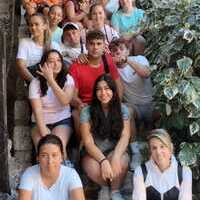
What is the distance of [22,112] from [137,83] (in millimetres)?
1230

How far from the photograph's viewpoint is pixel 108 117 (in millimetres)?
5453

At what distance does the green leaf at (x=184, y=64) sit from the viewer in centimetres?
545

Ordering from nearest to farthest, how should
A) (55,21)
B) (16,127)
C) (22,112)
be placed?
1. (16,127)
2. (22,112)
3. (55,21)

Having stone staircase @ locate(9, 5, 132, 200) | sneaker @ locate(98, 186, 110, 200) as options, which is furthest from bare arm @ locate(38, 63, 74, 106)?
sneaker @ locate(98, 186, 110, 200)

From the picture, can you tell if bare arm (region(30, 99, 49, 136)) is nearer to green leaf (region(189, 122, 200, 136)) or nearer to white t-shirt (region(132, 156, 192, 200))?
white t-shirt (region(132, 156, 192, 200))

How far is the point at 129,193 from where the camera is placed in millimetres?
5480

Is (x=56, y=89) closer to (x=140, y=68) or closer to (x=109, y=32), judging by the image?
(x=140, y=68)

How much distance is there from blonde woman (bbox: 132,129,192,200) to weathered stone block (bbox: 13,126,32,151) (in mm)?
1433

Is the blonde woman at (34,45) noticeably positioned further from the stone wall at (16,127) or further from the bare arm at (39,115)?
the bare arm at (39,115)

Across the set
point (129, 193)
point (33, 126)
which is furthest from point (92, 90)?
point (129, 193)

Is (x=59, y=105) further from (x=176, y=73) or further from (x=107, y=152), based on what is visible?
(x=176, y=73)

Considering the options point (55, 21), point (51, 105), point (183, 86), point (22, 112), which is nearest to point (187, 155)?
point (183, 86)

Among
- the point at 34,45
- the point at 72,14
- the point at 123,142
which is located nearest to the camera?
the point at 123,142

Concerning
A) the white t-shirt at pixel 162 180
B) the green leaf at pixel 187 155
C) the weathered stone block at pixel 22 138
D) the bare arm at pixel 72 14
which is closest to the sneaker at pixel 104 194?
the white t-shirt at pixel 162 180
